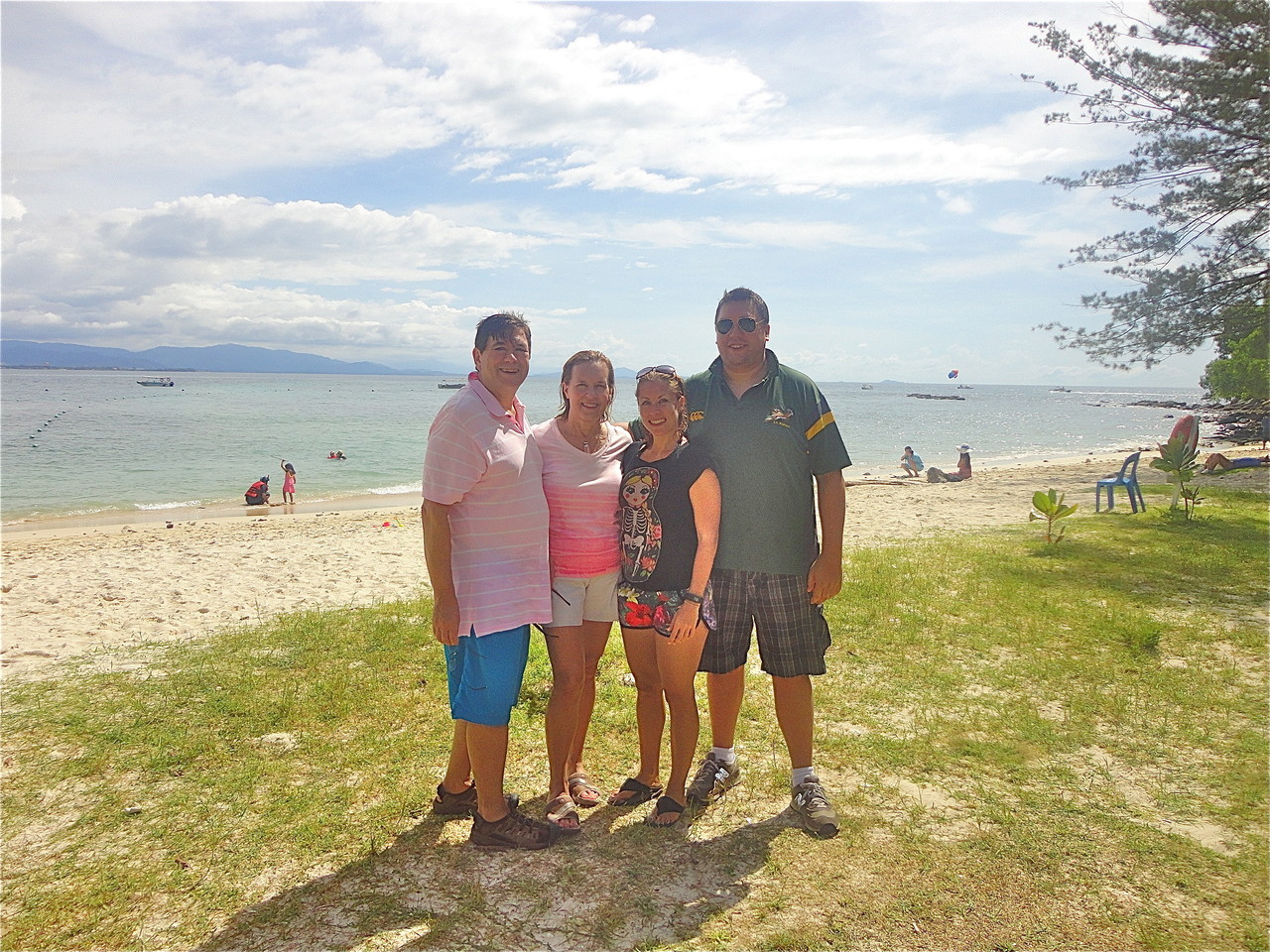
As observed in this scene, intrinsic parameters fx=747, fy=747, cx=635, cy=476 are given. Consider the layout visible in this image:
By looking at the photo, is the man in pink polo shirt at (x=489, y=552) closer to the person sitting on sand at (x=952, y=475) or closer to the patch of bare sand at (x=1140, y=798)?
the patch of bare sand at (x=1140, y=798)

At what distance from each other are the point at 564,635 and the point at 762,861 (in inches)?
50.8

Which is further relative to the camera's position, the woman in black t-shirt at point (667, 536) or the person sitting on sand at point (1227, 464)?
the person sitting on sand at point (1227, 464)

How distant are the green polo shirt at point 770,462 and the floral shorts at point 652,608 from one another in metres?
0.34

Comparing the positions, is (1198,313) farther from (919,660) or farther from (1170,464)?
(919,660)

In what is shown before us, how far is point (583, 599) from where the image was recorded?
347 cm

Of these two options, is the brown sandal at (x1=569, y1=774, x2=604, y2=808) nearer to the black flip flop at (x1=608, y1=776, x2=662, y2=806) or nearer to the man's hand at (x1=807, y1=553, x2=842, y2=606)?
the black flip flop at (x1=608, y1=776, x2=662, y2=806)

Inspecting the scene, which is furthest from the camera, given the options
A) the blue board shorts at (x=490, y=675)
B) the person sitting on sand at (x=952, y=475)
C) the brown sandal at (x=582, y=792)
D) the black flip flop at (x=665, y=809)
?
the person sitting on sand at (x=952, y=475)

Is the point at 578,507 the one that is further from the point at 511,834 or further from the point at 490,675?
the point at 511,834

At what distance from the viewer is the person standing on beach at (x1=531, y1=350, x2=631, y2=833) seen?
11.1ft

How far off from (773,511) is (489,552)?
1.34 meters

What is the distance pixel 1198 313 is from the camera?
476 inches

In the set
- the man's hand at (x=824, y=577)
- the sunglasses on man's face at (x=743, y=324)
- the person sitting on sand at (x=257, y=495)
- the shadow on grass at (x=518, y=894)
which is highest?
the sunglasses on man's face at (x=743, y=324)

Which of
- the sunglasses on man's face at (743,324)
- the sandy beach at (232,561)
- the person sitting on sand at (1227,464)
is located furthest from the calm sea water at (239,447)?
the person sitting on sand at (1227,464)

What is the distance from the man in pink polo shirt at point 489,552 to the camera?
121 inches
